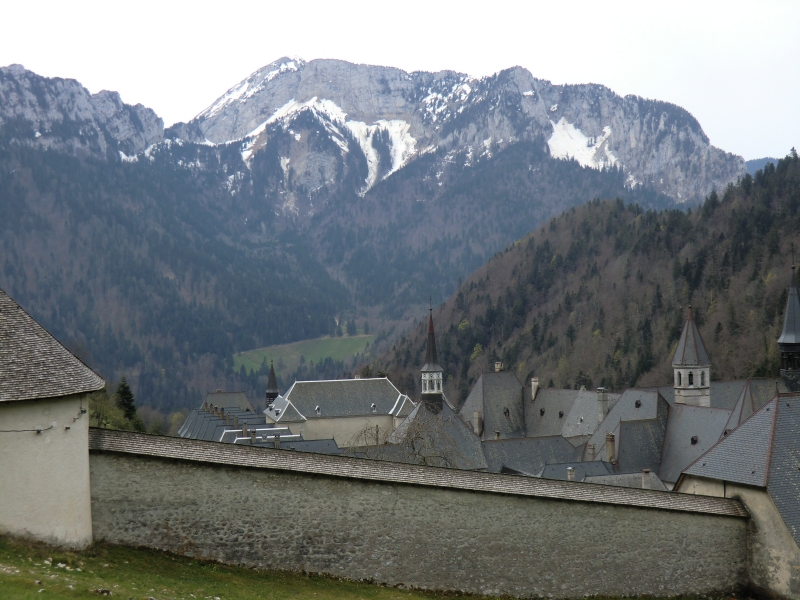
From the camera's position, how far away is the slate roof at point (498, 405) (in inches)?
3752

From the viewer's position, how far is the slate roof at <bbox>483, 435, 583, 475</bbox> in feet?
240

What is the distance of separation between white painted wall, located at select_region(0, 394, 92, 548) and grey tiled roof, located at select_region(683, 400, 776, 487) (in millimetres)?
23156

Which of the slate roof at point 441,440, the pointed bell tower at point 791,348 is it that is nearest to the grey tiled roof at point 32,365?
the slate roof at point 441,440

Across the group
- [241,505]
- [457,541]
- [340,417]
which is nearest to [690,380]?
[340,417]

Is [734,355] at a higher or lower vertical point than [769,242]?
lower

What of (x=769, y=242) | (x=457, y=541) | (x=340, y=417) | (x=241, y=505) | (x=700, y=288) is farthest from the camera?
(x=700, y=288)

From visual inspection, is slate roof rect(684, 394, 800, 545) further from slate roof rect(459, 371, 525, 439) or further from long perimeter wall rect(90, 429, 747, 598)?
slate roof rect(459, 371, 525, 439)

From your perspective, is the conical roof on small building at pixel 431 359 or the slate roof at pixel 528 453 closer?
the slate roof at pixel 528 453

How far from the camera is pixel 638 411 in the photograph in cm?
7475

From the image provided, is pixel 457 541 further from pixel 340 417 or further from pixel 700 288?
pixel 700 288

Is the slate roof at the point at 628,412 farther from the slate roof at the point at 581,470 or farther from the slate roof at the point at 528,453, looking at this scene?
the slate roof at the point at 581,470

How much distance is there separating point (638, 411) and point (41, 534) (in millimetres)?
59888

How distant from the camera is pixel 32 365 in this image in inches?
914

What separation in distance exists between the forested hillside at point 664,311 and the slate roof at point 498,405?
104 ft
